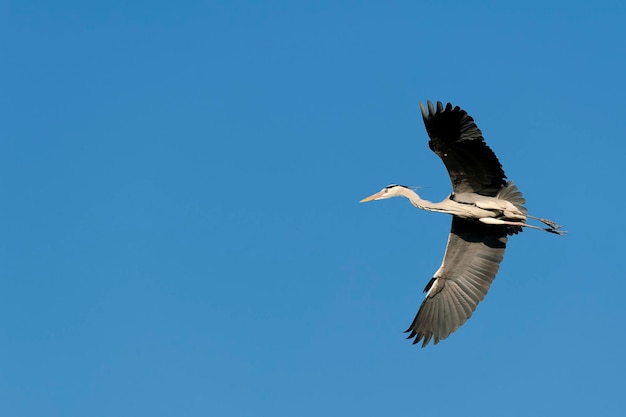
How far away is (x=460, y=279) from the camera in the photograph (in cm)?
1616

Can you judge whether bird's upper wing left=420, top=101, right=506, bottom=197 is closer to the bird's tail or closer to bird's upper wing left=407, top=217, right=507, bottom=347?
the bird's tail

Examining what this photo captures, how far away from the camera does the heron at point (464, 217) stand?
13922 millimetres

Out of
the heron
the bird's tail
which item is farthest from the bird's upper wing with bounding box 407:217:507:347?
the bird's tail

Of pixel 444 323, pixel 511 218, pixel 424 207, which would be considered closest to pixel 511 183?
pixel 511 218

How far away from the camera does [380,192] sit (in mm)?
16297

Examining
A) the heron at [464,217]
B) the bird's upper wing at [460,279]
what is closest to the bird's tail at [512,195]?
the heron at [464,217]

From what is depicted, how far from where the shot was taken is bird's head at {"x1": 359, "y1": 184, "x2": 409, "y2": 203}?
629 inches

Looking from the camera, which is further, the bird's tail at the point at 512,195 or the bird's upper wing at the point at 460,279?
the bird's upper wing at the point at 460,279

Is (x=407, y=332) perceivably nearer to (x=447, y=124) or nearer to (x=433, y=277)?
(x=433, y=277)

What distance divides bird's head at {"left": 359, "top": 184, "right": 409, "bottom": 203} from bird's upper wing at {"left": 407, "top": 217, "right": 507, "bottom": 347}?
43.1 inches

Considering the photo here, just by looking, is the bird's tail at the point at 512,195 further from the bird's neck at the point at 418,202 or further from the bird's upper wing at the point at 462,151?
the bird's neck at the point at 418,202

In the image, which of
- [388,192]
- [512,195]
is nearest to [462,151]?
[512,195]

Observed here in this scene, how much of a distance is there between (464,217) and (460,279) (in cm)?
137

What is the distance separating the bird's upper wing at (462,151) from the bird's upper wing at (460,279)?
1075mm
